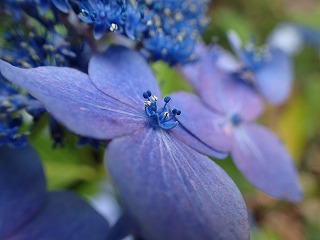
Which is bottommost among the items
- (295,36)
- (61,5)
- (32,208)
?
(32,208)

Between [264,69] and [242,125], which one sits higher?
[264,69]

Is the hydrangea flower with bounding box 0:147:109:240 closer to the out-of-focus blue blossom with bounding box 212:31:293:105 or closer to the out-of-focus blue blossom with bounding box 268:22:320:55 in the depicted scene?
the out-of-focus blue blossom with bounding box 212:31:293:105

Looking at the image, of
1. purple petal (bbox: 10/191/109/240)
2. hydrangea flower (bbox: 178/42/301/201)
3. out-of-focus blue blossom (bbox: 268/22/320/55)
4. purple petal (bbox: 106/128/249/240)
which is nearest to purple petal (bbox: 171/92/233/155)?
Result: hydrangea flower (bbox: 178/42/301/201)

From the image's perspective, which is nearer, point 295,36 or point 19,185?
point 19,185

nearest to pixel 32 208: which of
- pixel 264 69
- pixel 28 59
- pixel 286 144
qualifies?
pixel 28 59

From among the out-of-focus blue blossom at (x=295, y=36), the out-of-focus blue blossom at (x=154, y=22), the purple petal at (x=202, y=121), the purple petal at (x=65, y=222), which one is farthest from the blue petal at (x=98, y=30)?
the out-of-focus blue blossom at (x=295, y=36)

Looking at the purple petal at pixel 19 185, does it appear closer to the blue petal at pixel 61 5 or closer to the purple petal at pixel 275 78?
the blue petal at pixel 61 5

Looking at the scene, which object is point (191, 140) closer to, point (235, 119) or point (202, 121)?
point (202, 121)
